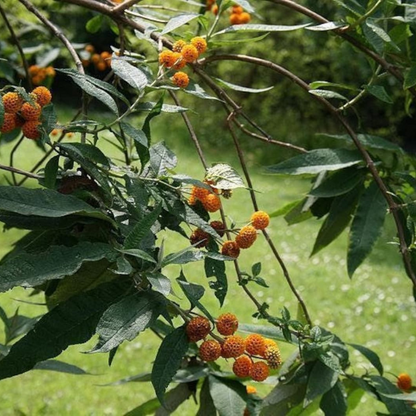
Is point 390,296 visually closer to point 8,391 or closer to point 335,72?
point 8,391

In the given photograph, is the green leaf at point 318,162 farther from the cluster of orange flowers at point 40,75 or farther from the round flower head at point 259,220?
the cluster of orange flowers at point 40,75

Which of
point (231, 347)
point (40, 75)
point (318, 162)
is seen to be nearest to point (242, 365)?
point (231, 347)

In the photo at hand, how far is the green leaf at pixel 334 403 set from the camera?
3.21 feet

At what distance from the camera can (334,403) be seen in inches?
38.6

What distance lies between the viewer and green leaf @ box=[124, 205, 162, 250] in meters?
0.63

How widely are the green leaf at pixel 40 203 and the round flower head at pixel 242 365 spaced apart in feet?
0.63

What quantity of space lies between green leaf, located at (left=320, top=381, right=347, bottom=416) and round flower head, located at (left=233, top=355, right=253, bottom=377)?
0.27 metres

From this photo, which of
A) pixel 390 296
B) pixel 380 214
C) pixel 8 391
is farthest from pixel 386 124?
pixel 380 214

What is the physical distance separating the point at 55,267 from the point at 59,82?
31.5 ft

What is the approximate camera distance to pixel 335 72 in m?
7.42

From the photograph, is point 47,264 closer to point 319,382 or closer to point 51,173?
point 51,173

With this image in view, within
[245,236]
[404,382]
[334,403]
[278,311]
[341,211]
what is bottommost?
[278,311]

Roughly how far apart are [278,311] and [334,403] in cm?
297

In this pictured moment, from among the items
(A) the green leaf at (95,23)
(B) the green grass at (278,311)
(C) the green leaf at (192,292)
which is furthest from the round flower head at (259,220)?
(B) the green grass at (278,311)
